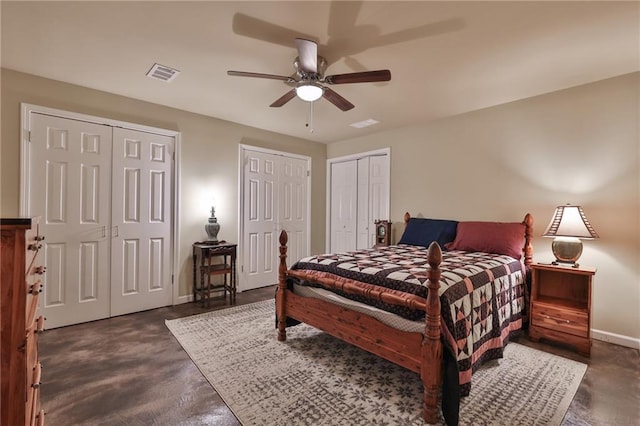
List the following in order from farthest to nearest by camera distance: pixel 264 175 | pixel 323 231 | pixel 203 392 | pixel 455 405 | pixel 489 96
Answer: pixel 323 231 → pixel 264 175 → pixel 489 96 → pixel 203 392 → pixel 455 405

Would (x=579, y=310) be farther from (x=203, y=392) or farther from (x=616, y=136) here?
(x=203, y=392)

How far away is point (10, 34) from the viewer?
7.45ft

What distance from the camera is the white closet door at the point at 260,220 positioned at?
4617 mm

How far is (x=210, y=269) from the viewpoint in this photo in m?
3.82

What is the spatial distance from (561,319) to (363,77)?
2764 millimetres

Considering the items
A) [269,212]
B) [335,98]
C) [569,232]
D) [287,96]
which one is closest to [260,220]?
[269,212]

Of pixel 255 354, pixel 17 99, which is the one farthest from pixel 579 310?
Answer: pixel 17 99

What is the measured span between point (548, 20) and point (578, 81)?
52.6 inches

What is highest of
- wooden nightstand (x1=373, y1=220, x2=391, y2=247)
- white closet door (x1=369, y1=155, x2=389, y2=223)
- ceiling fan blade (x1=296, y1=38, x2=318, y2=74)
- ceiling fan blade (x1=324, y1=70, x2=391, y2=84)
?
ceiling fan blade (x1=296, y1=38, x2=318, y2=74)

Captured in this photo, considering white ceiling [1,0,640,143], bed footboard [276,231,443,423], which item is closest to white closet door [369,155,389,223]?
white ceiling [1,0,640,143]

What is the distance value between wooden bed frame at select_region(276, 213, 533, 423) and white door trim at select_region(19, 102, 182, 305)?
182 cm

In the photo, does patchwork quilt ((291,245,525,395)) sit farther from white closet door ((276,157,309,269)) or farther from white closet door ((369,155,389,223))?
white closet door ((276,157,309,269))

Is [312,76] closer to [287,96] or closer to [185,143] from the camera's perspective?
[287,96]

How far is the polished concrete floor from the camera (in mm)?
1799
